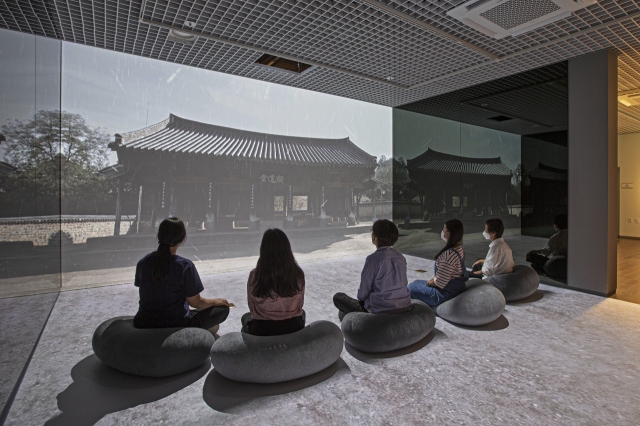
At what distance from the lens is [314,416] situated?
5.96 ft

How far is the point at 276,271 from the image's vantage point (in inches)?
85.4

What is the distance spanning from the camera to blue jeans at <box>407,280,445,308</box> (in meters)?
3.26

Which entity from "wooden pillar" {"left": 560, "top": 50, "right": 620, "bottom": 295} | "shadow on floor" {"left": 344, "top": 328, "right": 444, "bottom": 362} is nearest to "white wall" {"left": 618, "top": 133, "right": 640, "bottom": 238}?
"wooden pillar" {"left": 560, "top": 50, "right": 620, "bottom": 295}

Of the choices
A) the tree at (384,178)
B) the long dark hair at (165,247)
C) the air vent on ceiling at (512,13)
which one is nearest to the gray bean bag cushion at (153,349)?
the long dark hair at (165,247)

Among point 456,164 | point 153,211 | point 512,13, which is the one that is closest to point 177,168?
point 153,211

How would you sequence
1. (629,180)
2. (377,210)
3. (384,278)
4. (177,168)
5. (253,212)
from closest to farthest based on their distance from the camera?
(384,278)
(177,168)
(253,212)
(377,210)
(629,180)

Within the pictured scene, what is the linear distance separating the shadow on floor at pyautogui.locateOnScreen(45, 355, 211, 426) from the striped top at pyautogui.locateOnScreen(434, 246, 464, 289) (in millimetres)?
2139

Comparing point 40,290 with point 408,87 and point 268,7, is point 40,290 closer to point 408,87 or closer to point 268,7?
point 268,7

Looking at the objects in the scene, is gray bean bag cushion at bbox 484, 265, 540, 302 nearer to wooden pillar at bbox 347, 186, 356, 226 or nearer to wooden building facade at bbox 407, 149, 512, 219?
wooden building facade at bbox 407, 149, 512, 219

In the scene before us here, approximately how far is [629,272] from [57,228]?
827 centimetres

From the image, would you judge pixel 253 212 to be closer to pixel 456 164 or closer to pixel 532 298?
pixel 456 164

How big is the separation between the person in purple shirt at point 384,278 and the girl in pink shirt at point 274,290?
2.15 feet

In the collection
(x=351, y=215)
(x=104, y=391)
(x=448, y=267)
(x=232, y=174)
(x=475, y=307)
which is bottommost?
(x=104, y=391)

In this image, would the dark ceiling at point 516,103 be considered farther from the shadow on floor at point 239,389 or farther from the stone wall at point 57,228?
the stone wall at point 57,228
